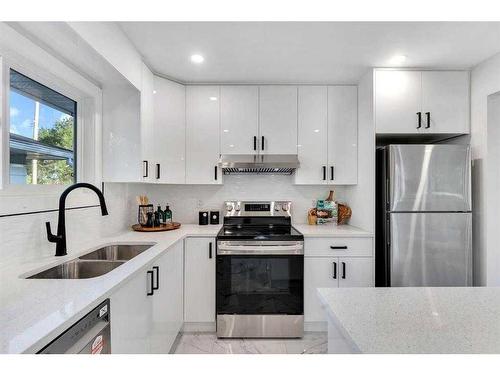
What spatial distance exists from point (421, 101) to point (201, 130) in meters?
2.04

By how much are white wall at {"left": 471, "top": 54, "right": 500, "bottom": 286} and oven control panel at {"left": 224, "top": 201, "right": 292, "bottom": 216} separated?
165 cm

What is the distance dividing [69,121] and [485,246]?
3.43 meters

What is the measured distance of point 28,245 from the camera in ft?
4.88

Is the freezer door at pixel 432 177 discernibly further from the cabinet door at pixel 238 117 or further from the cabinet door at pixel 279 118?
the cabinet door at pixel 238 117

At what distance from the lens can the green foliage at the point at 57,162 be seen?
1684 millimetres

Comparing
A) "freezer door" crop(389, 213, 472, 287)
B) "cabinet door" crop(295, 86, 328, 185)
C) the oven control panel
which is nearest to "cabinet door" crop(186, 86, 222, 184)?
the oven control panel

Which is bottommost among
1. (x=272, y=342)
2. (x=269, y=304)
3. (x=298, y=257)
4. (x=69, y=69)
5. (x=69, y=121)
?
(x=272, y=342)

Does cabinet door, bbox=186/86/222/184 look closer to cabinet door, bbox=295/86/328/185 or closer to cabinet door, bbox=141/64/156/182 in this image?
cabinet door, bbox=141/64/156/182

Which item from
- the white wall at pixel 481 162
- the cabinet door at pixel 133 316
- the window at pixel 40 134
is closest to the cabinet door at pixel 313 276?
the white wall at pixel 481 162

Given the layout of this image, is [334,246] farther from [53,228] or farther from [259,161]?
[53,228]

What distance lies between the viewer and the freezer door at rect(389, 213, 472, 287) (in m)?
2.24

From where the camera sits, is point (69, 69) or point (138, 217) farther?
point (138, 217)
